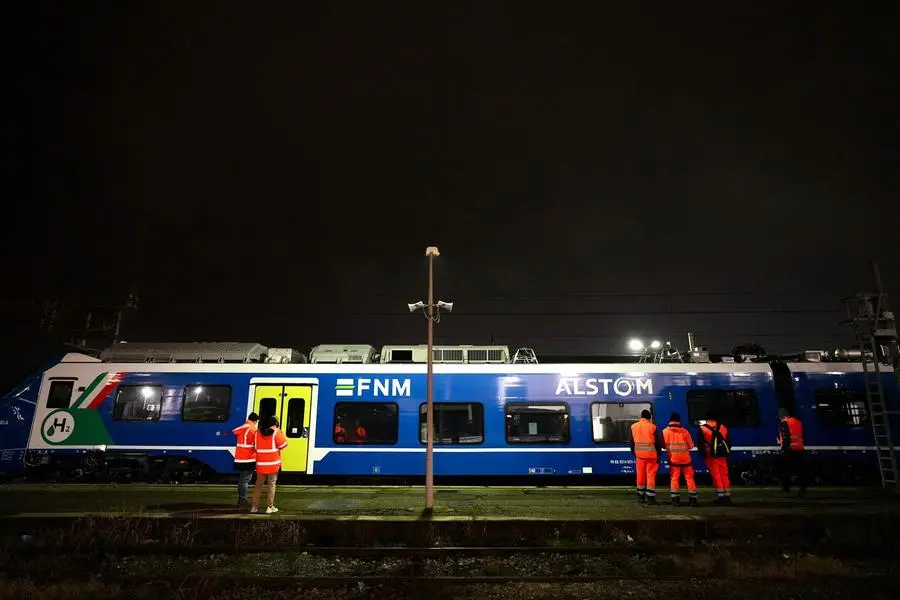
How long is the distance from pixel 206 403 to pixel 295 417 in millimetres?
2428

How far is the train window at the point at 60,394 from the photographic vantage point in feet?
47.9

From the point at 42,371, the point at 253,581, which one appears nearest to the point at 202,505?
the point at 253,581

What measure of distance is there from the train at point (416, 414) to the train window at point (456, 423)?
0.09 feet

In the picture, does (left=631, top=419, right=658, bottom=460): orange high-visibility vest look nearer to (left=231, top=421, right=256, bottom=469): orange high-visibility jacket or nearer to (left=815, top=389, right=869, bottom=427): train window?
(left=815, top=389, right=869, bottom=427): train window

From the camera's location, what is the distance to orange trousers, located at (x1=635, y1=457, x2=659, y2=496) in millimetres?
10977

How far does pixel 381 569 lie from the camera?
308 inches

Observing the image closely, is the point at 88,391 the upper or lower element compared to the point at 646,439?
upper

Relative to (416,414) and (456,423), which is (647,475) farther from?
(416,414)

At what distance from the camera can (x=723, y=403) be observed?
1445cm

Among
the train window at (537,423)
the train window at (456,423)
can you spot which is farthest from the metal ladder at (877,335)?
the train window at (456,423)

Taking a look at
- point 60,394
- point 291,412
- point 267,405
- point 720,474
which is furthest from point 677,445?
point 60,394

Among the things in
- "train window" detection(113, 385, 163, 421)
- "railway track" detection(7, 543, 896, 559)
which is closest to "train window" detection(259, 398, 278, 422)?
"train window" detection(113, 385, 163, 421)

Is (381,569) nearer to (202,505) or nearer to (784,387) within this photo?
(202,505)

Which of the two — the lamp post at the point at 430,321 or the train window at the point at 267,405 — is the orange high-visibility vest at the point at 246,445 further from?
the train window at the point at 267,405
